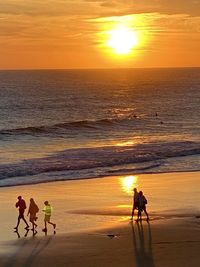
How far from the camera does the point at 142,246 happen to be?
18969 millimetres

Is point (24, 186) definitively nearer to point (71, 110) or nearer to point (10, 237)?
point (10, 237)

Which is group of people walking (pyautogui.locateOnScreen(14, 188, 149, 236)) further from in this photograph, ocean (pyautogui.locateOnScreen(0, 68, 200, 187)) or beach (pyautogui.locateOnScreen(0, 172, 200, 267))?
ocean (pyautogui.locateOnScreen(0, 68, 200, 187))

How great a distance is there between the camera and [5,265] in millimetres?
17188

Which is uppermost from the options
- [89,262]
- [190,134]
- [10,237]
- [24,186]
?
[190,134]

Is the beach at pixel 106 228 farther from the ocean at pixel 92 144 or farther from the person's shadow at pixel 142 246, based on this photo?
the ocean at pixel 92 144

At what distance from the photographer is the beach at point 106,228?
698 inches

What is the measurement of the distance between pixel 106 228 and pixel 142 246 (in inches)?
113

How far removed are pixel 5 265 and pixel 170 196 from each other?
12844 mm

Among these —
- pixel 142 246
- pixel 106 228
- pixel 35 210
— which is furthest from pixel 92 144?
pixel 142 246

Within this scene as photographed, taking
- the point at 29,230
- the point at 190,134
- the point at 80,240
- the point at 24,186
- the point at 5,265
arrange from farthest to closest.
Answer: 1. the point at 190,134
2. the point at 24,186
3. the point at 29,230
4. the point at 80,240
5. the point at 5,265

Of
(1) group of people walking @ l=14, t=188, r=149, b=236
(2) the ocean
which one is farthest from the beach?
(2) the ocean

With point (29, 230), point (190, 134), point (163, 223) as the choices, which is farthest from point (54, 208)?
point (190, 134)

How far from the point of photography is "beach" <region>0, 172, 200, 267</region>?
58.1 feet

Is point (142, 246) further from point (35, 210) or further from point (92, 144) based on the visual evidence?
point (92, 144)
